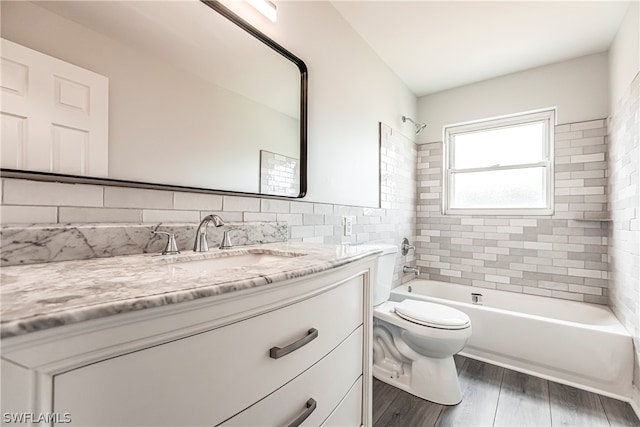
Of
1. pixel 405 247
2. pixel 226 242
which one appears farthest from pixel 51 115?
pixel 405 247

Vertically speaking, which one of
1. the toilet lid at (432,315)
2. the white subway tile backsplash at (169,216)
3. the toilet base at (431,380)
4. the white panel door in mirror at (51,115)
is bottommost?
the toilet base at (431,380)

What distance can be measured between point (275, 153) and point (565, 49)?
254 centimetres

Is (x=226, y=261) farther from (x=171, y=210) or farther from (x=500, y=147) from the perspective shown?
(x=500, y=147)

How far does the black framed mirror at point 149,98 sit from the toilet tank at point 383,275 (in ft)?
2.66

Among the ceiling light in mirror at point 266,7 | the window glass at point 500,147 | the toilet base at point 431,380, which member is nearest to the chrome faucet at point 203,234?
the ceiling light in mirror at point 266,7

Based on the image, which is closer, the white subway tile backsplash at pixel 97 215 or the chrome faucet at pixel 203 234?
the white subway tile backsplash at pixel 97 215

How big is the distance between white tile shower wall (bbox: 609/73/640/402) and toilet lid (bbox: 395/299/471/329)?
97 centimetres

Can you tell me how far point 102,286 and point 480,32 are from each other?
2.64 m

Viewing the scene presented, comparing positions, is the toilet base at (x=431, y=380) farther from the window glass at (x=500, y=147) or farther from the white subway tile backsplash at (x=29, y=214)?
the window glass at (x=500, y=147)

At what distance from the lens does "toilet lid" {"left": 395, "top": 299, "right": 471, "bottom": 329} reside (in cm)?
158

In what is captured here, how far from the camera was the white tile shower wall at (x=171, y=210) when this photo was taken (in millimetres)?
738

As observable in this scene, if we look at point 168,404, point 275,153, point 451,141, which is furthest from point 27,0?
point 451,141

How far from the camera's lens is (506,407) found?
61.4 inches

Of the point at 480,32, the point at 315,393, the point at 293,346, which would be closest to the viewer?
the point at 293,346
